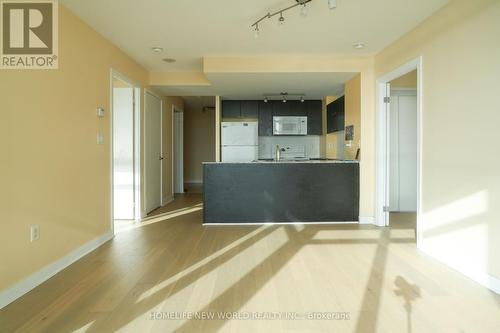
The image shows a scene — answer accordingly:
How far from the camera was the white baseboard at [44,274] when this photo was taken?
2.09 m

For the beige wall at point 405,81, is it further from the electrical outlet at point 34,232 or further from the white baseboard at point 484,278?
the electrical outlet at point 34,232

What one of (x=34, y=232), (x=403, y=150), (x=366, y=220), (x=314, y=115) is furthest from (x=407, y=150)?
(x=34, y=232)

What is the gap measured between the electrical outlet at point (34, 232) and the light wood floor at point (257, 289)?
39 cm

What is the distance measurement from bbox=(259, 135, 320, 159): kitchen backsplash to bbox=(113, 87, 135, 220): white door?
3239 millimetres

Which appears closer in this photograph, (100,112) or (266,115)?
(100,112)

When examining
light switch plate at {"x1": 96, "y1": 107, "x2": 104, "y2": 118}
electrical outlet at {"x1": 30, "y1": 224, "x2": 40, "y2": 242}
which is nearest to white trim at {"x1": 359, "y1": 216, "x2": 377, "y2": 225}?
light switch plate at {"x1": 96, "y1": 107, "x2": 104, "y2": 118}

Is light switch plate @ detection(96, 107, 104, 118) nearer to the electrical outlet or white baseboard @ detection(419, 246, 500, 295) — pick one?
the electrical outlet

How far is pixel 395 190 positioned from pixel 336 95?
2.21 m

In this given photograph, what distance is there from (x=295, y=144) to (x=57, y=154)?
→ 17.0ft

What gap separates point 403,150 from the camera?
5.14 metres

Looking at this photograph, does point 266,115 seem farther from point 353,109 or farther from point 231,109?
point 353,109

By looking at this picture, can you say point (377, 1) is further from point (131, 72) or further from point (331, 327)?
point (131, 72)

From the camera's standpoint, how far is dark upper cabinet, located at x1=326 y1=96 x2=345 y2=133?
212 inches

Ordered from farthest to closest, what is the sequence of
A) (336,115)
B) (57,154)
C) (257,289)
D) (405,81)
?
(336,115) → (405,81) → (57,154) → (257,289)
